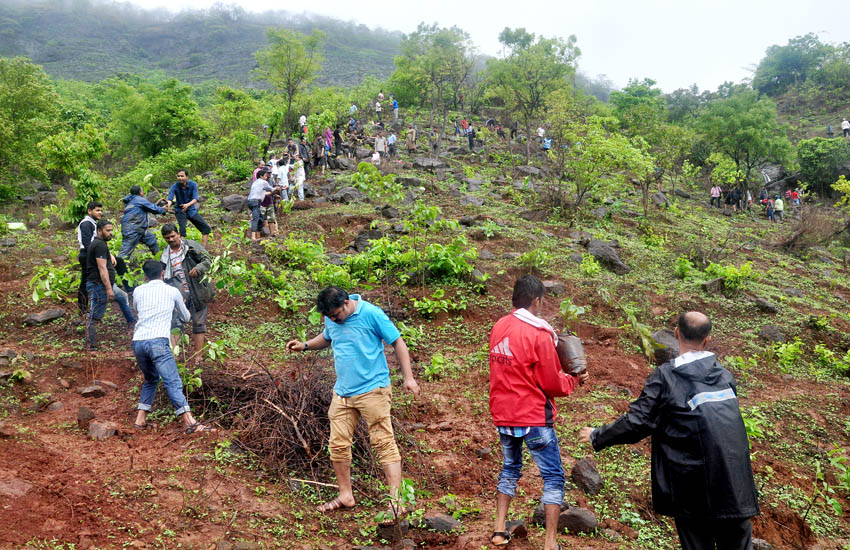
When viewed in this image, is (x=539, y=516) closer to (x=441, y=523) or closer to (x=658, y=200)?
(x=441, y=523)

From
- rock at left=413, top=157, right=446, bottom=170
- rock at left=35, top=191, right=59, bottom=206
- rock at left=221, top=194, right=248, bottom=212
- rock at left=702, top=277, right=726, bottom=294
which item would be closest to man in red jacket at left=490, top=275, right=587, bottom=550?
rock at left=702, top=277, right=726, bottom=294

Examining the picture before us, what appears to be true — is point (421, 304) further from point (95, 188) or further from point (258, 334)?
point (95, 188)

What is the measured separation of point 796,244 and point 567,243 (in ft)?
27.2

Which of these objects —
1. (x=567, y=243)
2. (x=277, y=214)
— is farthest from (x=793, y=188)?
(x=277, y=214)

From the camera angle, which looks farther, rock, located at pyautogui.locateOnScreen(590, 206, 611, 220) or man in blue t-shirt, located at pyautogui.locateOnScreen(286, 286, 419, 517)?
rock, located at pyautogui.locateOnScreen(590, 206, 611, 220)

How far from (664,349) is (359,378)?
490cm

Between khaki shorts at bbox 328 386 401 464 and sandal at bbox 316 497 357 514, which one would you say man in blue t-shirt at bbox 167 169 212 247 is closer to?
khaki shorts at bbox 328 386 401 464

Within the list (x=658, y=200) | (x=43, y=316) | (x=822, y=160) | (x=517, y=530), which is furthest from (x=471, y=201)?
(x=822, y=160)

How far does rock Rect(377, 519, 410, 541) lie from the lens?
11.8ft

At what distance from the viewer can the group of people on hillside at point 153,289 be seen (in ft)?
15.6

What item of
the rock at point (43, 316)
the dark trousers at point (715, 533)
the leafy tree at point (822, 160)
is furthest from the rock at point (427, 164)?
the leafy tree at point (822, 160)

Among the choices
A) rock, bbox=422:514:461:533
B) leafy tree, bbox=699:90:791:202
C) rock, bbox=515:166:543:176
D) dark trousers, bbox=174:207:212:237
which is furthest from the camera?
leafy tree, bbox=699:90:791:202

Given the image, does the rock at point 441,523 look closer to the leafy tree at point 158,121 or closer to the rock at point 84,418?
the rock at point 84,418

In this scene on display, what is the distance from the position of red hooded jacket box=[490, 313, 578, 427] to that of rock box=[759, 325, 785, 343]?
6.89 m
